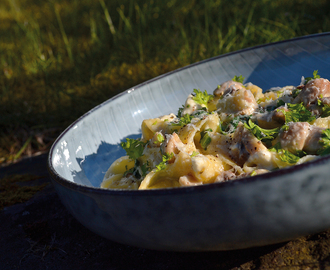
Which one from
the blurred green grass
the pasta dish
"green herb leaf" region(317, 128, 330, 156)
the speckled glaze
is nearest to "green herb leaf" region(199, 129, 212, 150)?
the pasta dish

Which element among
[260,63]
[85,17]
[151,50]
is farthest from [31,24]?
[260,63]

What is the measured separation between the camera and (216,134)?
200 centimetres

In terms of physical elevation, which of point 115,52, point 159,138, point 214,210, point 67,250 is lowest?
point 115,52

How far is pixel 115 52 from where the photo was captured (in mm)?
5312

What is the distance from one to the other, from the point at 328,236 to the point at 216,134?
81 centimetres

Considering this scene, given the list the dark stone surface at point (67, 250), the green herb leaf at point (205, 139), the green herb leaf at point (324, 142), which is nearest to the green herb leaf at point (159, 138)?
the green herb leaf at point (205, 139)

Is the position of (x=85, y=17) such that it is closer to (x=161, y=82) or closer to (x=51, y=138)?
(x=51, y=138)

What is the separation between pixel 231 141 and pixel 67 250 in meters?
1.11

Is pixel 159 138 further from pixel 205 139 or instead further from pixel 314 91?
pixel 314 91

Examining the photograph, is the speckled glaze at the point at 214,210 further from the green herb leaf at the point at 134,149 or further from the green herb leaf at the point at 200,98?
the green herb leaf at the point at 200,98

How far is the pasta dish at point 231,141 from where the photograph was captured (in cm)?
167

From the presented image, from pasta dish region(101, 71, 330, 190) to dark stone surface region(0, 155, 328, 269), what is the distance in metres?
0.35

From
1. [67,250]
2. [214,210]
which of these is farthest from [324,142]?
[67,250]

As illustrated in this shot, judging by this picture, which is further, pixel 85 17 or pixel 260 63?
pixel 85 17
